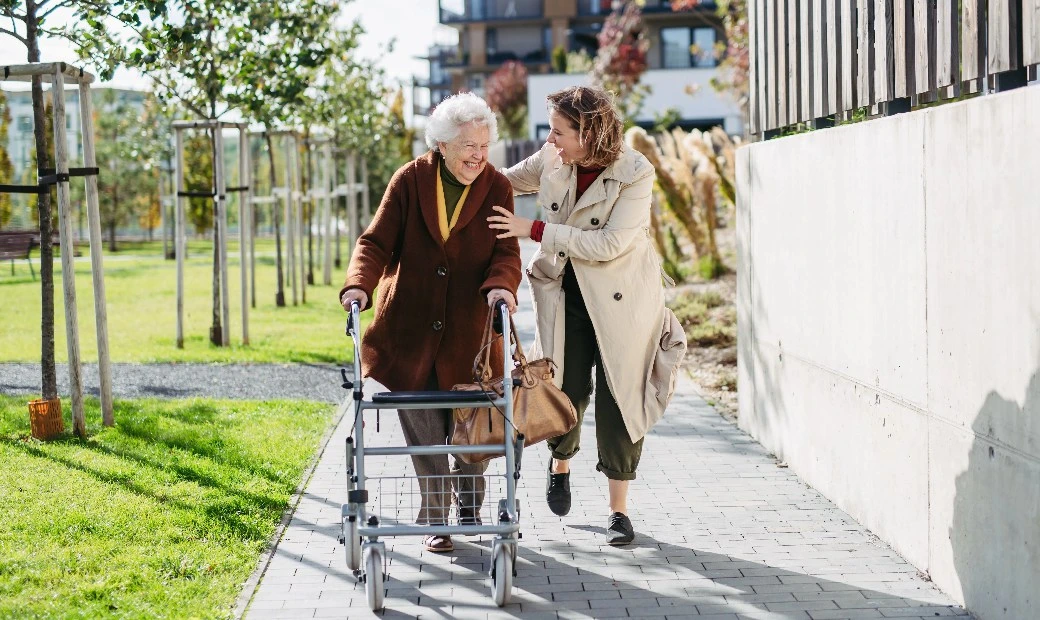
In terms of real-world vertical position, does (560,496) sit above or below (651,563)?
above

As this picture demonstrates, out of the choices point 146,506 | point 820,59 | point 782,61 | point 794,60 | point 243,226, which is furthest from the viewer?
point 243,226

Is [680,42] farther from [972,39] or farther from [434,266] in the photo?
[972,39]

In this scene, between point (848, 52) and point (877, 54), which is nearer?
point (877, 54)

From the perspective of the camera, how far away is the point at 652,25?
188 feet

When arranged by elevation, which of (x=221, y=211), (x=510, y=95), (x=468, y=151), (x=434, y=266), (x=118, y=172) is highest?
(x=510, y=95)

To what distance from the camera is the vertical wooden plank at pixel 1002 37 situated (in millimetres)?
4496

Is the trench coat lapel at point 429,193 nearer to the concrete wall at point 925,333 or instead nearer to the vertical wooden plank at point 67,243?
the concrete wall at point 925,333

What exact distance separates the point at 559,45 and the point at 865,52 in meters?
61.9

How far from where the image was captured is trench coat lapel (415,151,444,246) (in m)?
5.35

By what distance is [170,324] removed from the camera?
16281 millimetres

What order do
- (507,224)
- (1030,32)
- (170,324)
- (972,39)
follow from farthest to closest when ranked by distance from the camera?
(170,324) → (507,224) → (972,39) → (1030,32)

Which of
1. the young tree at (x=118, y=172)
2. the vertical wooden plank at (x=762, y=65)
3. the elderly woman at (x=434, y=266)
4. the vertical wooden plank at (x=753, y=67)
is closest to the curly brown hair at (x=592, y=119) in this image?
the elderly woman at (x=434, y=266)

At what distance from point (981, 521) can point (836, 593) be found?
0.67m

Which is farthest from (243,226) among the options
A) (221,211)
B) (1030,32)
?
(1030,32)
